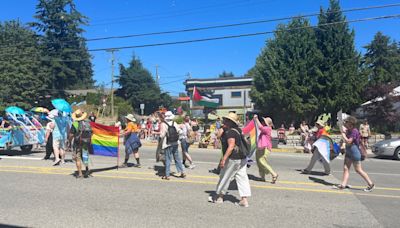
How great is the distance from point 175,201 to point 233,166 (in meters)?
1.29

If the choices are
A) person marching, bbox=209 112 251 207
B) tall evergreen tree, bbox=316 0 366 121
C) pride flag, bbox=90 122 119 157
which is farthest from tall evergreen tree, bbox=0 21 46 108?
person marching, bbox=209 112 251 207

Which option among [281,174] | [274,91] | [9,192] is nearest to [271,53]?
[274,91]

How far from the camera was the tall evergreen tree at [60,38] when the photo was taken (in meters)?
50.5

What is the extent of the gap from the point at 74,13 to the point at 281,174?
161 ft

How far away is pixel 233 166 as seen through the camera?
278 inches

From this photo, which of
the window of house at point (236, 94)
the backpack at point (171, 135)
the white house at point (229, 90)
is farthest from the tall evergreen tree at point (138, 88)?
the backpack at point (171, 135)

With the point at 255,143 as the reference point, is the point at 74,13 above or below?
above

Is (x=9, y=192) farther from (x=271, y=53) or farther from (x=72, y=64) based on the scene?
(x=72, y=64)

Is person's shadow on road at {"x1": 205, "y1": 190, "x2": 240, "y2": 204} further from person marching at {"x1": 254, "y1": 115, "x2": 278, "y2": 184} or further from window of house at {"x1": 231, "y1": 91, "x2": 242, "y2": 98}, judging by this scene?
window of house at {"x1": 231, "y1": 91, "x2": 242, "y2": 98}

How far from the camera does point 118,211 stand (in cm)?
647

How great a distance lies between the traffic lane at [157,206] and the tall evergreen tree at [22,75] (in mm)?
40006

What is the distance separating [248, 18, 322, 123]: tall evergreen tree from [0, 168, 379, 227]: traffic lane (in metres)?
27.3

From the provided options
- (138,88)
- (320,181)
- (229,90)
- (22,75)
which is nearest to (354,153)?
(320,181)

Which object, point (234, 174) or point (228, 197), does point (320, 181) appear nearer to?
point (228, 197)
